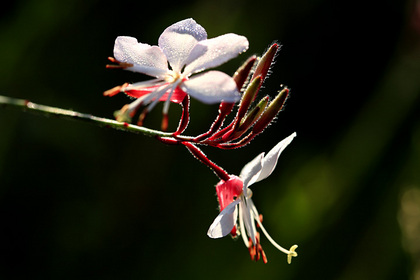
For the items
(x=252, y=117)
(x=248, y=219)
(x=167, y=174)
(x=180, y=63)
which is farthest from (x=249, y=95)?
(x=167, y=174)

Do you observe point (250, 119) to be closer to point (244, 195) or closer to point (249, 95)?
point (249, 95)

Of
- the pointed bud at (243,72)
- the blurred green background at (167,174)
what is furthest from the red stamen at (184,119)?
the blurred green background at (167,174)

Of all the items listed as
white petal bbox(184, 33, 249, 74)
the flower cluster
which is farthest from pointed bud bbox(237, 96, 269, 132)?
white petal bbox(184, 33, 249, 74)

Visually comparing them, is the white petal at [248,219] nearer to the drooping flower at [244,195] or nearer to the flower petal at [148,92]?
the drooping flower at [244,195]

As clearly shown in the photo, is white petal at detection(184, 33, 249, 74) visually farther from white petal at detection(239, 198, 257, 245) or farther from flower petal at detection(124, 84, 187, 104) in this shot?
white petal at detection(239, 198, 257, 245)

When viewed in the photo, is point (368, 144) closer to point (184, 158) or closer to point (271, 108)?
point (184, 158)
